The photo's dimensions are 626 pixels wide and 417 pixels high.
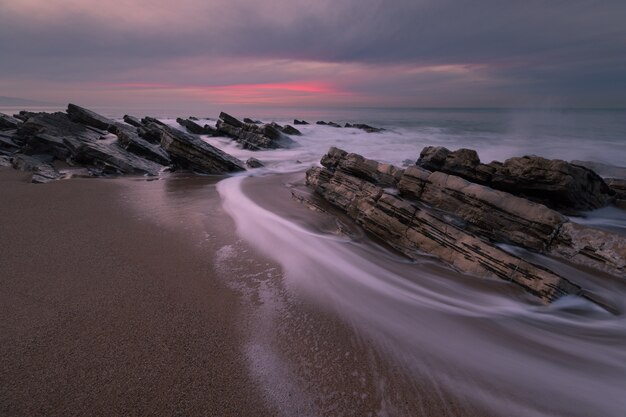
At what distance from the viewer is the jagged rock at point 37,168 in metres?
9.21

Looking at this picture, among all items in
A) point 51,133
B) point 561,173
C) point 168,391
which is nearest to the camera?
point 168,391

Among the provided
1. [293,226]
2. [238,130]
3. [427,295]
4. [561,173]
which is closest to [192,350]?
[427,295]

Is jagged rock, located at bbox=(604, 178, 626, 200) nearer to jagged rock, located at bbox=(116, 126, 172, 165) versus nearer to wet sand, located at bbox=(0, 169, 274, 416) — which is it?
wet sand, located at bbox=(0, 169, 274, 416)

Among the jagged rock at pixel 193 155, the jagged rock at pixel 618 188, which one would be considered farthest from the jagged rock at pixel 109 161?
the jagged rock at pixel 618 188

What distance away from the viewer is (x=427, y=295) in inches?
174

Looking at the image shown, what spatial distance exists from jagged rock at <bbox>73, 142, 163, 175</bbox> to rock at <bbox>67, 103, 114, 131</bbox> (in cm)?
855

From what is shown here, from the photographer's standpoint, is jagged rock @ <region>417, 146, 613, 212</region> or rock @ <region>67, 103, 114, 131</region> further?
rock @ <region>67, 103, 114, 131</region>

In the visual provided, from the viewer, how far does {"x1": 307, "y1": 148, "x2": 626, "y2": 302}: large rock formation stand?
4.85m

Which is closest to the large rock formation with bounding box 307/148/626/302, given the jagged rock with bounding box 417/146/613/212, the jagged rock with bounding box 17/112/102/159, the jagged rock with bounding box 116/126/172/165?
the jagged rock with bounding box 417/146/613/212

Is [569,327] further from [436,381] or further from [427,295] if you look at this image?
[436,381]

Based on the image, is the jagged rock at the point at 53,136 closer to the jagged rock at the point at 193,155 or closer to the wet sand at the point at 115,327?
the jagged rock at the point at 193,155

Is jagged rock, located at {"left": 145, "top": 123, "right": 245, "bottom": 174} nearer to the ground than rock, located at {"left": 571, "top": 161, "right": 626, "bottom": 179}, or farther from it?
nearer to the ground

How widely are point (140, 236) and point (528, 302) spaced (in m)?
6.49

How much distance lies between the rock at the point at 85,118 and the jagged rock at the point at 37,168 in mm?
8631
